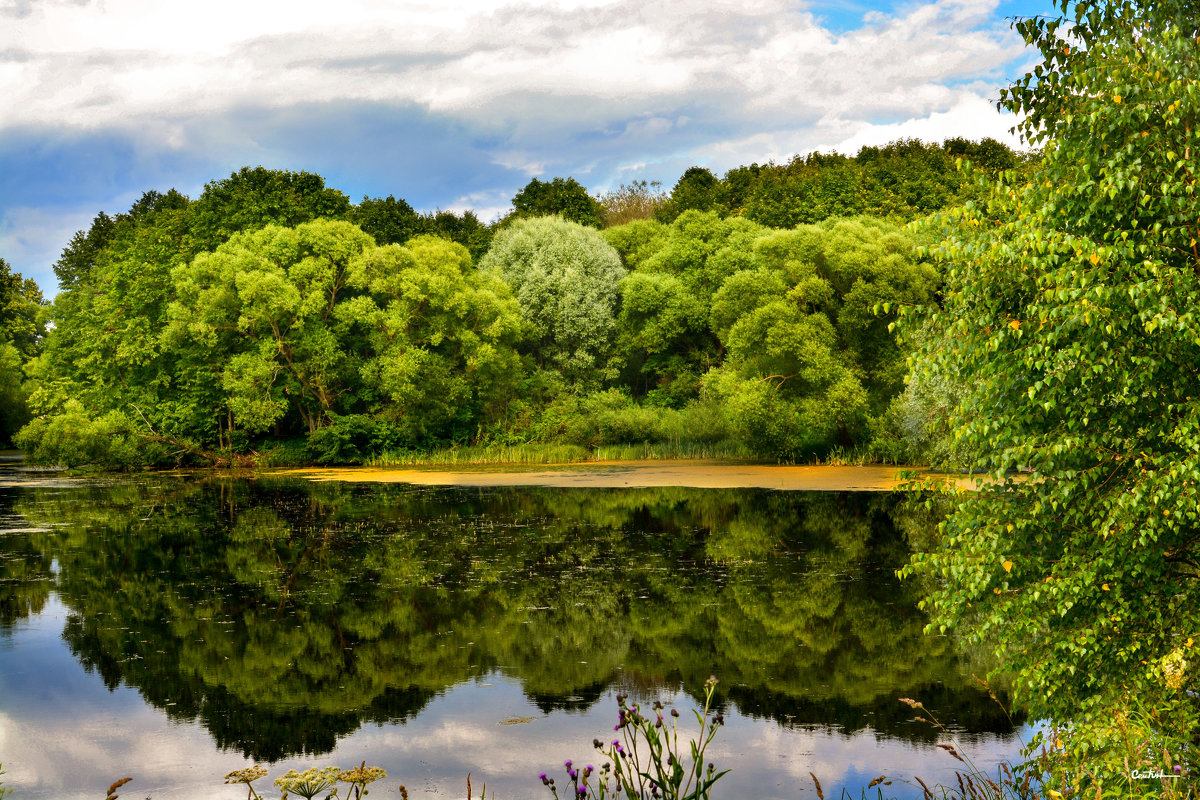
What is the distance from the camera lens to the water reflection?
9.57 metres

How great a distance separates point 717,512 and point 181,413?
79.6 ft

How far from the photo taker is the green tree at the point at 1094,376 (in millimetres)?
5656

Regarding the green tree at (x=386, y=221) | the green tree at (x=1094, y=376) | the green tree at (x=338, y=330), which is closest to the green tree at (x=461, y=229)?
the green tree at (x=386, y=221)

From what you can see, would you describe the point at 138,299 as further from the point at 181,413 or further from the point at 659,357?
the point at 659,357

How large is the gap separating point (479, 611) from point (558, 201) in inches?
1731

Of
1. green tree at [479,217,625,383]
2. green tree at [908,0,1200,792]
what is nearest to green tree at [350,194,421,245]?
green tree at [479,217,625,383]

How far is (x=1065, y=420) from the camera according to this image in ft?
20.7

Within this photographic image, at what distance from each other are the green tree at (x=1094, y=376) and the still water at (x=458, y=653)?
6.11 feet

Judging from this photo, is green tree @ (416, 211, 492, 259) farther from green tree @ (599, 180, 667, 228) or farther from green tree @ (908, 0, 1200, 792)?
green tree @ (908, 0, 1200, 792)

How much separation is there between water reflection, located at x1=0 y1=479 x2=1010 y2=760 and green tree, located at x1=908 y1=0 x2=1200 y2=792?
2.59 m

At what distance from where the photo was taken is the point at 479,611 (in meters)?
13.1

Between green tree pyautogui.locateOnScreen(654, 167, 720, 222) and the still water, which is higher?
green tree pyautogui.locateOnScreen(654, 167, 720, 222)

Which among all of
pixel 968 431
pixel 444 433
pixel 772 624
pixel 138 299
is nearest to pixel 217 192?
pixel 138 299

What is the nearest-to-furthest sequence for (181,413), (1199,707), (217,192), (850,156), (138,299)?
(1199,707) < (181,413) < (138,299) < (217,192) < (850,156)
